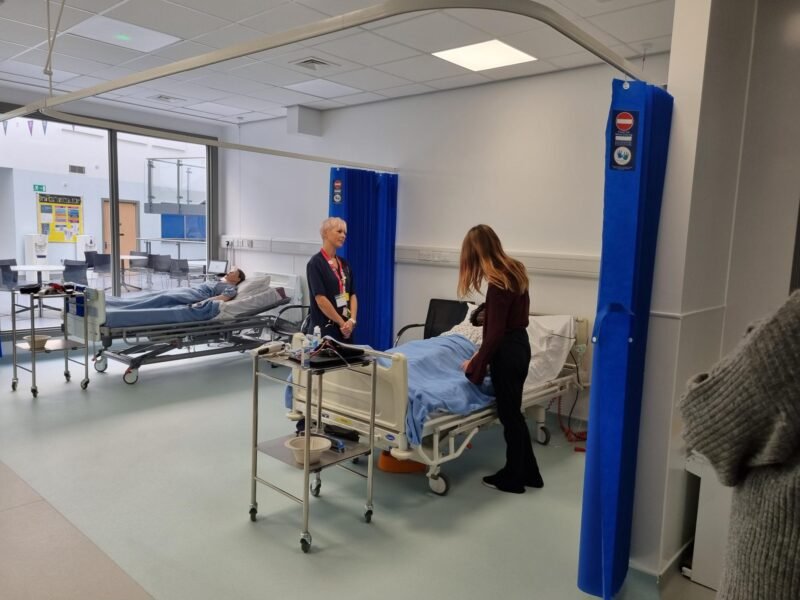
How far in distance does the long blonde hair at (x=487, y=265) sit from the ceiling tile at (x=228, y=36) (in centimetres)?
234

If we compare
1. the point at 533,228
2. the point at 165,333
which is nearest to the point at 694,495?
the point at 533,228

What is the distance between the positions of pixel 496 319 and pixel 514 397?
0.51 m

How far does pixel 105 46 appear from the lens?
15.4 feet

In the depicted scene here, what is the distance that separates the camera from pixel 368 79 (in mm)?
5383

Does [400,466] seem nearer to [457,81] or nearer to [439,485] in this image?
[439,485]

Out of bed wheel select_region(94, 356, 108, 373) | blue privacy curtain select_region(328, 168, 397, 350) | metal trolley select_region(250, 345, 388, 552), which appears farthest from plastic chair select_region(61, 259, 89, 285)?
metal trolley select_region(250, 345, 388, 552)

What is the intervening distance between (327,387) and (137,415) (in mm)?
2000

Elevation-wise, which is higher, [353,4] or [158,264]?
A: [353,4]

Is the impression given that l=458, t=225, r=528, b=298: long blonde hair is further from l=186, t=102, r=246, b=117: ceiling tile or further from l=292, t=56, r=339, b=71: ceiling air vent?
l=186, t=102, r=246, b=117: ceiling tile

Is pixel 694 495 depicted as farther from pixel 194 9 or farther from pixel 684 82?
pixel 194 9

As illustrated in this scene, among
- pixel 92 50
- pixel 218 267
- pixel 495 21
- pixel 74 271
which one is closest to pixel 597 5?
pixel 495 21

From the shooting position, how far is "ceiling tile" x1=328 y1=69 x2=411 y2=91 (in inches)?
204

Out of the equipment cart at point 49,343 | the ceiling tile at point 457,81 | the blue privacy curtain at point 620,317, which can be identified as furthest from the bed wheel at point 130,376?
the blue privacy curtain at point 620,317

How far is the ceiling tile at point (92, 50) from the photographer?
15.0 ft
